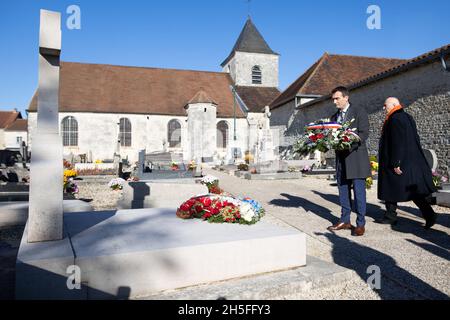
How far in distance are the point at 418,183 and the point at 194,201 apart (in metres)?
3.10

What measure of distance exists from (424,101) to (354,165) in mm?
10079

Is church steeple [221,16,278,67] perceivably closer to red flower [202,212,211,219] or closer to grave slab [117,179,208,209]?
grave slab [117,179,208,209]

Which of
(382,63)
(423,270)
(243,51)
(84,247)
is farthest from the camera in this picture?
(243,51)

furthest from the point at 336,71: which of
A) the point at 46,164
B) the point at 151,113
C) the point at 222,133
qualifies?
the point at 46,164

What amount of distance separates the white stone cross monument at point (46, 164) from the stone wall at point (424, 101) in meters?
12.1

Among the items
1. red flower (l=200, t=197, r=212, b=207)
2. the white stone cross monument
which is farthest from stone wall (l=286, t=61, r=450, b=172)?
the white stone cross monument

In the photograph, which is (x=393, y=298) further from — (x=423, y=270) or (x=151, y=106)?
(x=151, y=106)

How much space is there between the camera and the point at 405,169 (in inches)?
185

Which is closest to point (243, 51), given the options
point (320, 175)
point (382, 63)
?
point (382, 63)

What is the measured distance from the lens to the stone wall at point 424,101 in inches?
451

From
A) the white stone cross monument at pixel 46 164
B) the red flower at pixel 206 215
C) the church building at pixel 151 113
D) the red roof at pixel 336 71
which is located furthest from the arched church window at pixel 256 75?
the white stone cross monument at pixel 46 164

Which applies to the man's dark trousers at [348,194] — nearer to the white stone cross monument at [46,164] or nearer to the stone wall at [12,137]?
the white stone cross monument at [46,164]

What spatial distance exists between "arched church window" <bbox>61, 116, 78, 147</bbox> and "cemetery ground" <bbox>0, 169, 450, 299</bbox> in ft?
80.8

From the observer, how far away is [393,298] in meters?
2.61
